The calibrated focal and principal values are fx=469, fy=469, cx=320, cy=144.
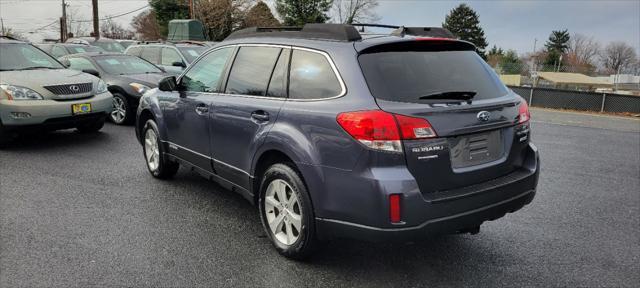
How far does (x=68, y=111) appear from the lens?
7246 millimetres

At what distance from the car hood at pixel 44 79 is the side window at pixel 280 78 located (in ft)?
16.7

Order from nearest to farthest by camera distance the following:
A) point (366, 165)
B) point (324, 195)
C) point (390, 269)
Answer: point (366, 165)
point (324, 195)
point (390, 269)

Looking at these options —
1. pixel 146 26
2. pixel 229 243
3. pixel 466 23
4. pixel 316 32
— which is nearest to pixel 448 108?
pixel 316 32

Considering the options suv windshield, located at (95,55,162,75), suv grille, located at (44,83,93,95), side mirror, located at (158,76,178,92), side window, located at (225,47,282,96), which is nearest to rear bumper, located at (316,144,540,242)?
side window, located at (225,47,282,96)

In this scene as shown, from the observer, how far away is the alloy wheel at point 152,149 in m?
5.55

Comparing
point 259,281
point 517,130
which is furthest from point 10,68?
point 517,130

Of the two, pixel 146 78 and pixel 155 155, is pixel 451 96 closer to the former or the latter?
pixel 155 155

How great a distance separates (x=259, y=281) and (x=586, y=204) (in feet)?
12.4

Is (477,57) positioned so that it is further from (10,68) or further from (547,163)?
(10,68)

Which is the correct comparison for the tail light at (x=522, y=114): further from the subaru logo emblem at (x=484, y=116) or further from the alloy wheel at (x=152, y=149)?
the alloy wheel at (x=152, y=149)

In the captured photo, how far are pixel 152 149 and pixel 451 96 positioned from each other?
12.8ft

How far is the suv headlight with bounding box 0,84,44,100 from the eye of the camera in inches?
273

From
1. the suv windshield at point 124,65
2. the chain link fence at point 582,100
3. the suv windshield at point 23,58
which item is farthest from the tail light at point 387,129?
the chain link fence at point 582,100

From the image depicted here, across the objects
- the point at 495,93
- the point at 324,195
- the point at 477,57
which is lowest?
the point at 324,195
